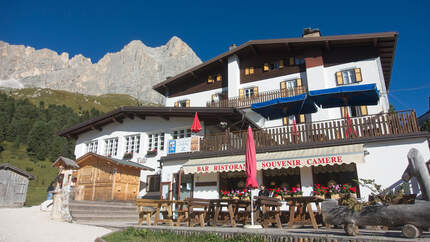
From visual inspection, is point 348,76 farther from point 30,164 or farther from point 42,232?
point 30,164

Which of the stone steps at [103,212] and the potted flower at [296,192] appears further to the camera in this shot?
the stone steps at [103,212]

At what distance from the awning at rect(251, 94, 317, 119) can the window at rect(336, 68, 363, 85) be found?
645 cm

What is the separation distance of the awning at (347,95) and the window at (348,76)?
256 inches

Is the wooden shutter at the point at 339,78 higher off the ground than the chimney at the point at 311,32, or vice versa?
the chimney at the point at 311,32

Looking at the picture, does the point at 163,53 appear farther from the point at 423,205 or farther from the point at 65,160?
the point at 423,205

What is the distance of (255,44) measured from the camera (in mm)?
23047

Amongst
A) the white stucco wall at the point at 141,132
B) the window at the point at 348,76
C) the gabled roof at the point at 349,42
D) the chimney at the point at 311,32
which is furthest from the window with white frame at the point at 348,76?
the white stucco wall at the point at 141,132

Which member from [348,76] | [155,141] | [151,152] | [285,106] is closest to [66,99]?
[155,141]

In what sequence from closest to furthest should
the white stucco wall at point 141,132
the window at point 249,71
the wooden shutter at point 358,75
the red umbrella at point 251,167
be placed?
the red umbrella at point 251,167 < the white stucco wall at point 141,132 < the wooden shutter at point 358,75 < the window at point 249,71

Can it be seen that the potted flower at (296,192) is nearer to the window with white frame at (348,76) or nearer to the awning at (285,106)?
the awning at (285,106)

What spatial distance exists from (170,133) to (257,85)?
835 cm

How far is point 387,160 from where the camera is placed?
11320 millimetres

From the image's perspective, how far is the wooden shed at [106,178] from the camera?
17141mm

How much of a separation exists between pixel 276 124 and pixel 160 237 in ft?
49.6
